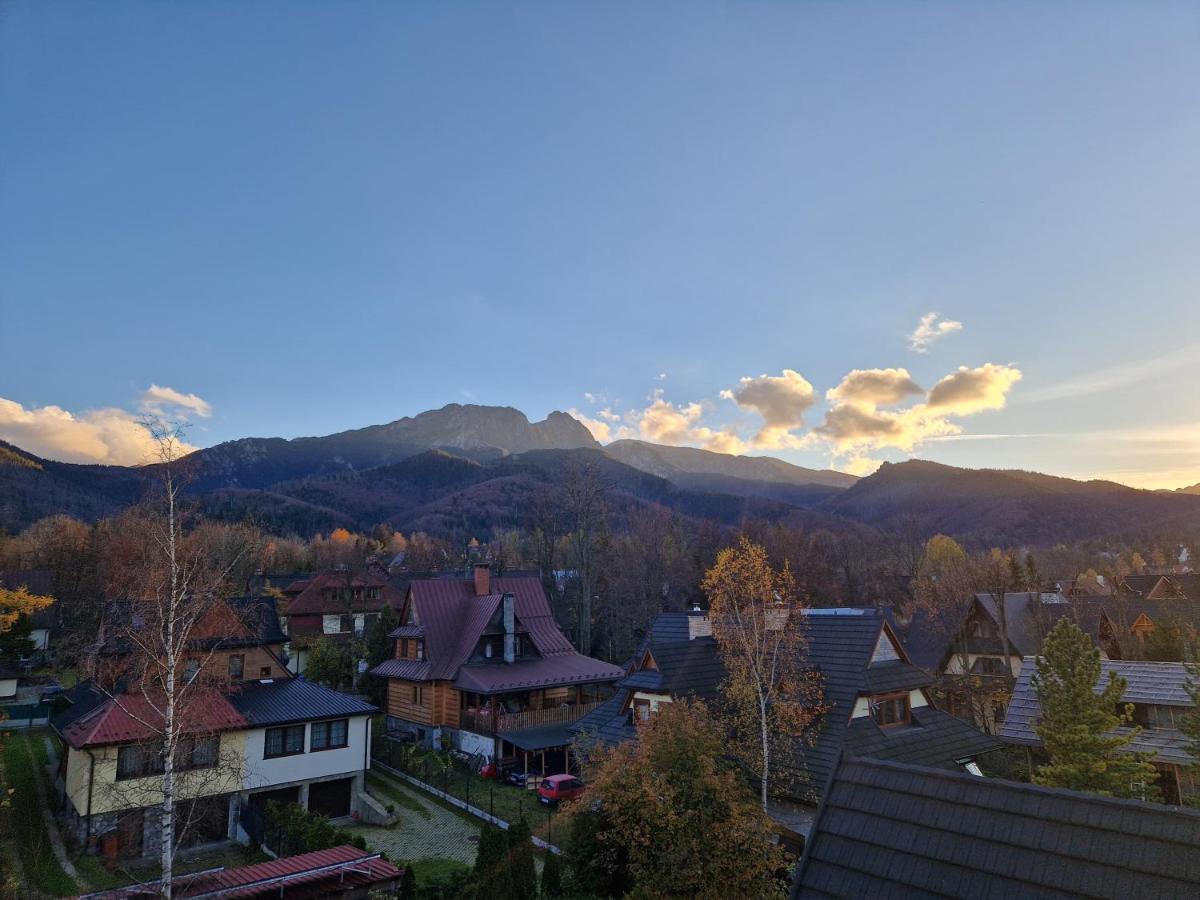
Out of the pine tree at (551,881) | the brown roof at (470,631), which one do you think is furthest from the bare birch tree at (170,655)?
the brown roof at (470,631)

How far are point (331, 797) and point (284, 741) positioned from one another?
3.20 meters

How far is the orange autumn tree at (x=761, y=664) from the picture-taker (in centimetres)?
2041

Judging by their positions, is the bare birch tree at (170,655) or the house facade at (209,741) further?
the house facade at (209,741)

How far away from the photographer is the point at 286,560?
102 m

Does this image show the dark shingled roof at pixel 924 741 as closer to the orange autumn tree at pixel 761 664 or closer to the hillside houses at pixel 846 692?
the hillside houses at pixel 846 692

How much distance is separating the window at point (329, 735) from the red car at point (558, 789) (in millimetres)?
8027

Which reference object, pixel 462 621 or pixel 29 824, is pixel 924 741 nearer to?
pixel 462 621

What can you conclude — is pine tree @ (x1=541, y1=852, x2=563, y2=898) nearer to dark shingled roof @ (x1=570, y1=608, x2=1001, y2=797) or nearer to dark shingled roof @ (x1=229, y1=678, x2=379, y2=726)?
dark shingled roof @ (x1=570, y1=608, x2=1001, y2=797)

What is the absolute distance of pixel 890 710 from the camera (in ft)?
78.4

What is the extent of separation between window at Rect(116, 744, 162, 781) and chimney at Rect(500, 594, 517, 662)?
58.8ft

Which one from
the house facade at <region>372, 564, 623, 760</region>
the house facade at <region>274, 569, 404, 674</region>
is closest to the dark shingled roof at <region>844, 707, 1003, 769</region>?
the house facade at <region>372, 564, 623, 760</region>

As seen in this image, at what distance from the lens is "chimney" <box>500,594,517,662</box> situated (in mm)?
37031

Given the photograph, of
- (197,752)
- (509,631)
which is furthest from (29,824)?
(509,631)

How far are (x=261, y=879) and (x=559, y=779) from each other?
12766mm
